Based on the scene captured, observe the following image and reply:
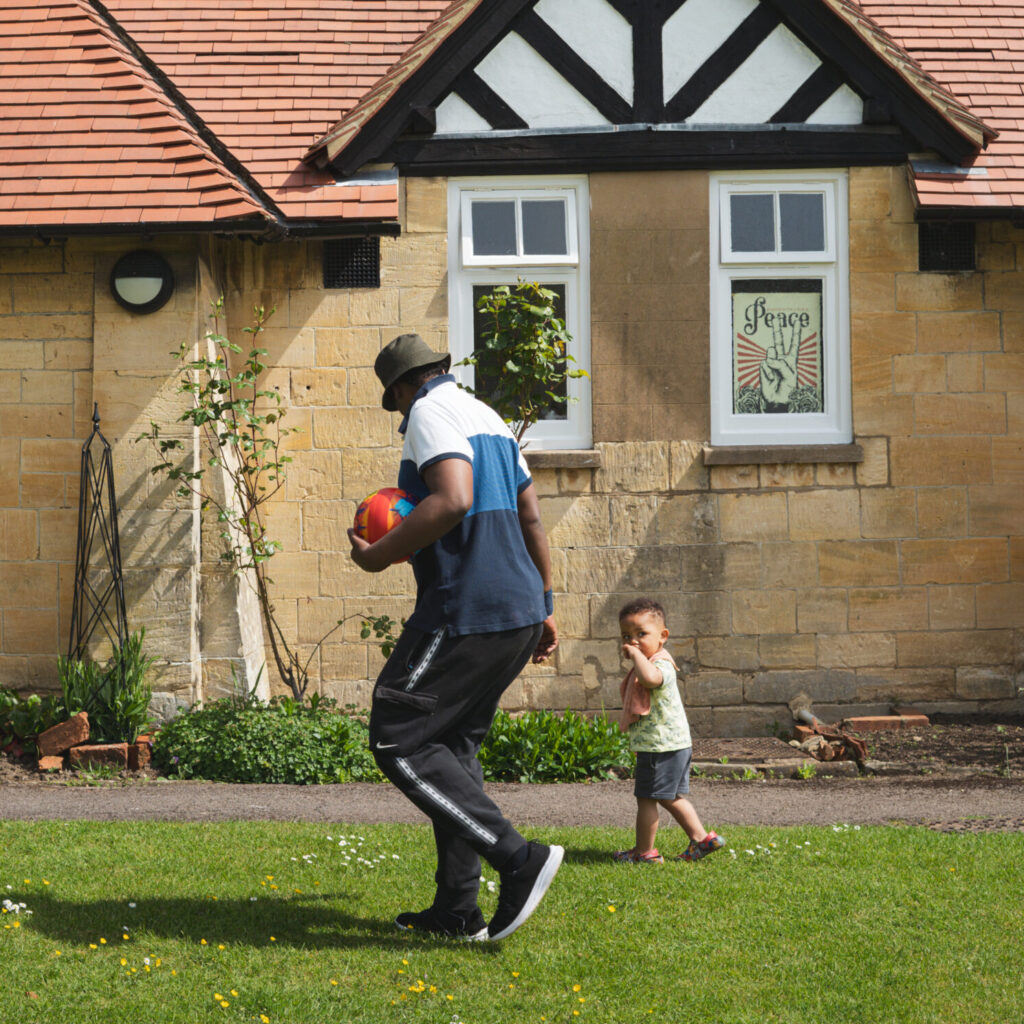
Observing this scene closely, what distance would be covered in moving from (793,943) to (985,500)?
210 inches

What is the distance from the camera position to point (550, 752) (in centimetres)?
711

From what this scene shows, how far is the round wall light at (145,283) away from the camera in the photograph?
25.2 ft

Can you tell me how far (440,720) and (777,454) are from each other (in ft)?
16.7

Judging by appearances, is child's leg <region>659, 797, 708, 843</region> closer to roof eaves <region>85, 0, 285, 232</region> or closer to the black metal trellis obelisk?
the black metal trellis obelisk

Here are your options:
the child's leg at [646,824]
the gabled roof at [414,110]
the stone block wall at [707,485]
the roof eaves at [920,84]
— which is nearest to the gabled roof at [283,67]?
the gabled roof at [414,110]

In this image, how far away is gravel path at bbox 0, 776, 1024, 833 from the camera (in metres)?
5.95

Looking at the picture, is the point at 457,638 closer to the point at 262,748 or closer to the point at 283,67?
the point at 262,748

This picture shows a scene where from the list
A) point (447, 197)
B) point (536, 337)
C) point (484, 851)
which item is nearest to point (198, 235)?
point (447, 197)

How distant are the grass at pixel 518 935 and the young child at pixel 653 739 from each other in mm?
134

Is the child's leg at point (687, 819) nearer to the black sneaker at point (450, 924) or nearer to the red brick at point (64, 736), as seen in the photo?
the black sneaker at point (450, 924)

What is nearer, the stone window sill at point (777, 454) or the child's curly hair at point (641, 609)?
the child's curly hair at point (641, 609)

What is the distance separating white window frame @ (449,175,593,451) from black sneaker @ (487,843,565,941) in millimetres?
4723

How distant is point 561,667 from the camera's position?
8477 millimetres

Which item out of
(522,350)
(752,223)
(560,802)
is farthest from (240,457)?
(752,223)
